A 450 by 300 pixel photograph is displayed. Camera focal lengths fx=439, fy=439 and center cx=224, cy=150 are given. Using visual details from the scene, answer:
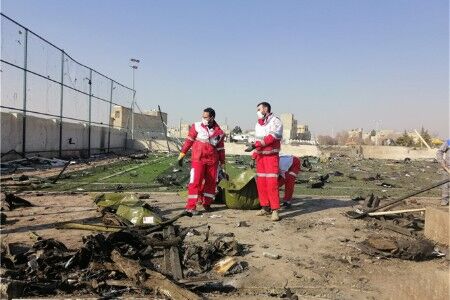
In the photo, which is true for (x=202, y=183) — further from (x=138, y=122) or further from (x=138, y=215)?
(x=138, y=122)

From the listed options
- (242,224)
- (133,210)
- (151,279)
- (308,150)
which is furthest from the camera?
(308,150)

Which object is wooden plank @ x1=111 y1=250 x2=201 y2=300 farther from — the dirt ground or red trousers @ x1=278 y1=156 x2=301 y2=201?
red trousers @ x1=278 y1=156 x2=301 y2=201

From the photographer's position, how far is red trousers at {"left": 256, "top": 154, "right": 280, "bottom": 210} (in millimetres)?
7117

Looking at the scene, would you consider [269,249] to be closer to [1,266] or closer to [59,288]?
[59,288]

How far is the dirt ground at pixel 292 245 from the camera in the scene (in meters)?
4.07

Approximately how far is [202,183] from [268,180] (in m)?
1.27

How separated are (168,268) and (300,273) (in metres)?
1.32

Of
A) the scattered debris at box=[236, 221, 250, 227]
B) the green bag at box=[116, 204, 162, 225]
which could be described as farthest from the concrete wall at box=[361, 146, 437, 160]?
the green bag at box=[116, 204, 162, 225]

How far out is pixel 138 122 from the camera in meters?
34.8

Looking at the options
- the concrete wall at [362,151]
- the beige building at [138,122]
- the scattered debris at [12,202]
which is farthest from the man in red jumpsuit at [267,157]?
the concrete wall at [362,151]

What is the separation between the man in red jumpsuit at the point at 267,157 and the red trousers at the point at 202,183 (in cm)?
81

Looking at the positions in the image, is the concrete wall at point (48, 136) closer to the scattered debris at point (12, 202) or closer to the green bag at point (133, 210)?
the scattered debris at point (12, 202)

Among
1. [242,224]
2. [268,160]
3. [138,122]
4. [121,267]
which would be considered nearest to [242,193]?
[268,160]

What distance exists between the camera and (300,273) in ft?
14.5
